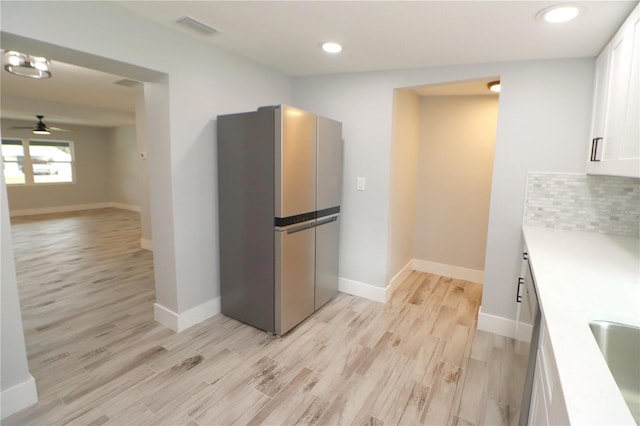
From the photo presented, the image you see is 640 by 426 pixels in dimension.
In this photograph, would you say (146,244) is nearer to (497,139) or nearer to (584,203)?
(497,139)

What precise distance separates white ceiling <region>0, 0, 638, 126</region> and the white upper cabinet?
0.13m

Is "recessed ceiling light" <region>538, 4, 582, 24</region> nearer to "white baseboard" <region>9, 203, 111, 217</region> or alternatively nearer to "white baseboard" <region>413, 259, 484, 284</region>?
"white baseboard" <region>413, 259, 484, 284</region>

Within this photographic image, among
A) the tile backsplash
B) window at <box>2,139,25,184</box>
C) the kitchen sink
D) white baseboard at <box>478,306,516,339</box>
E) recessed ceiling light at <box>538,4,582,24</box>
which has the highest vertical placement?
recessed ceiling light at <box>538,4,582,24</box>

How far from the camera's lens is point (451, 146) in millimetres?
3748

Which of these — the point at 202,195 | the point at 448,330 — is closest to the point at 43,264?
the point at 202,195

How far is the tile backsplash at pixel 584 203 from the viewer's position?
7.20 feet

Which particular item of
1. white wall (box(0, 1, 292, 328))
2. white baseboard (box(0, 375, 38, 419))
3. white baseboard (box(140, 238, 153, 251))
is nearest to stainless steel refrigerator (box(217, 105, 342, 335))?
white wall (box(0, 1, 292, 328))

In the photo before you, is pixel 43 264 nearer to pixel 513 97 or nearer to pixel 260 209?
pixel 260 209

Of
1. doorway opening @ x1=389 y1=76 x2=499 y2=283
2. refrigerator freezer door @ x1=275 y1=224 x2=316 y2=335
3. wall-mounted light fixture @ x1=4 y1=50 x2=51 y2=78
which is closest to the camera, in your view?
refrigerator freezer door @ x1=275 y1=224 x2=316 y2=335

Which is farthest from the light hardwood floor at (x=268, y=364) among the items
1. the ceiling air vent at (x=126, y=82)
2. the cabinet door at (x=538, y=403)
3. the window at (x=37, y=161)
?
the window at (x=37, y=161)

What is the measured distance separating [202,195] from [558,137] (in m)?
2.78

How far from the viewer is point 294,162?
2.42m

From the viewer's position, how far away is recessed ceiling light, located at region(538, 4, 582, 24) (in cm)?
163

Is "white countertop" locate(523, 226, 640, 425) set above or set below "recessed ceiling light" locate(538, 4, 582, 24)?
below
